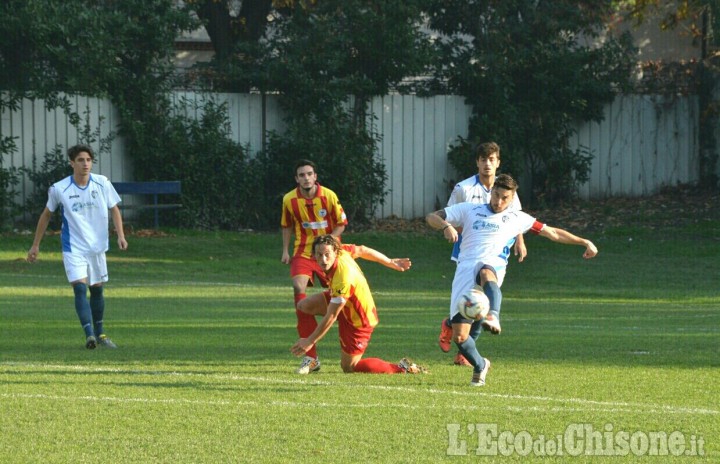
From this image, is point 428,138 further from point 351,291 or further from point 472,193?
point 351,291

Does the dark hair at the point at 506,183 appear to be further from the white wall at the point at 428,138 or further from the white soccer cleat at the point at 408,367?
the white wall at the point at 428,138

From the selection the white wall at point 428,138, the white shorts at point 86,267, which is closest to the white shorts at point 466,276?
the white shorts at point 86,267

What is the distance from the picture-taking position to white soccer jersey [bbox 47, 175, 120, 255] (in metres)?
12.5

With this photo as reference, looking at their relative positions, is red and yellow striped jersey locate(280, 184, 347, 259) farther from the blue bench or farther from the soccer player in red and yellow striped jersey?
the blue bench

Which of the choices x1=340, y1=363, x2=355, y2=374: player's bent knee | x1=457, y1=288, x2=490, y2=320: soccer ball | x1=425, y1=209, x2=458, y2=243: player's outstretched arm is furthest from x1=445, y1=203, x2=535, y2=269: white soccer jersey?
x1=340, y1=363, x2=355, y2=374: player's bent knee

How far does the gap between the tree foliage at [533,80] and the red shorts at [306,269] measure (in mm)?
16731

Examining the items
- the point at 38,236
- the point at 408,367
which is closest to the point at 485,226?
the point at 408,367

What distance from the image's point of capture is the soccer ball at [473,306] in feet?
30.6

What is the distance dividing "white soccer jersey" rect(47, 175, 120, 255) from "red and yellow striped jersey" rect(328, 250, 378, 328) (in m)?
3.23

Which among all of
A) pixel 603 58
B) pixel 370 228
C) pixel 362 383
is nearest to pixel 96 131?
pixel 370 228

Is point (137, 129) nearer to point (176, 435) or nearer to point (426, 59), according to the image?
point (426, 59)

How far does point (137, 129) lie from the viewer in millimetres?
25969

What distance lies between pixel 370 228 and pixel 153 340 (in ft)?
49.2

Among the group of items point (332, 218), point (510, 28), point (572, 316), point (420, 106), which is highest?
point (510, 28)
